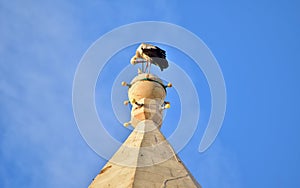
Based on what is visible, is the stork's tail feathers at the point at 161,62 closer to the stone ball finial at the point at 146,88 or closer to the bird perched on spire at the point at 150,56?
the bird perched on spire at the point at 150,56

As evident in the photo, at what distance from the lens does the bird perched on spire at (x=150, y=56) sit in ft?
52.7

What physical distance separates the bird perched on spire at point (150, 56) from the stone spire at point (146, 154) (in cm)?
140

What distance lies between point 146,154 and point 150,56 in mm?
6424

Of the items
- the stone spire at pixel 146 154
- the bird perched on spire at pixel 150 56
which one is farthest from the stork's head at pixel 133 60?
the stone spire at pixel 146 154

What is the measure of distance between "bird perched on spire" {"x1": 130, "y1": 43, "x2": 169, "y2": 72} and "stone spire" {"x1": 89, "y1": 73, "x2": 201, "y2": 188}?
1398 mm

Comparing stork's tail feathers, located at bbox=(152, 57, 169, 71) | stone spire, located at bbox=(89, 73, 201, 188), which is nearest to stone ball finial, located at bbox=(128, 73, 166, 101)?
stone spire, located at bbox=(89, 73, 201, 188)

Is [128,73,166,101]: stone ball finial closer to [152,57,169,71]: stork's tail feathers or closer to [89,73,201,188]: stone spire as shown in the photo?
[89,73,201,188]: stone spire

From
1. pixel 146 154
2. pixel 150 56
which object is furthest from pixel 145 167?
pixel 150 56

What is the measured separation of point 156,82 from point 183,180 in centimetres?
555

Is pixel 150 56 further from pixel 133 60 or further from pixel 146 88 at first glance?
pixel 146 88

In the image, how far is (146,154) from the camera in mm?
10297

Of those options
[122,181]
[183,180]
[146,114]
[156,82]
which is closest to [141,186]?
[122,181]

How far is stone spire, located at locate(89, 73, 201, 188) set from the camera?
29.5 ft

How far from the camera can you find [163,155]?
10695 millimetres
